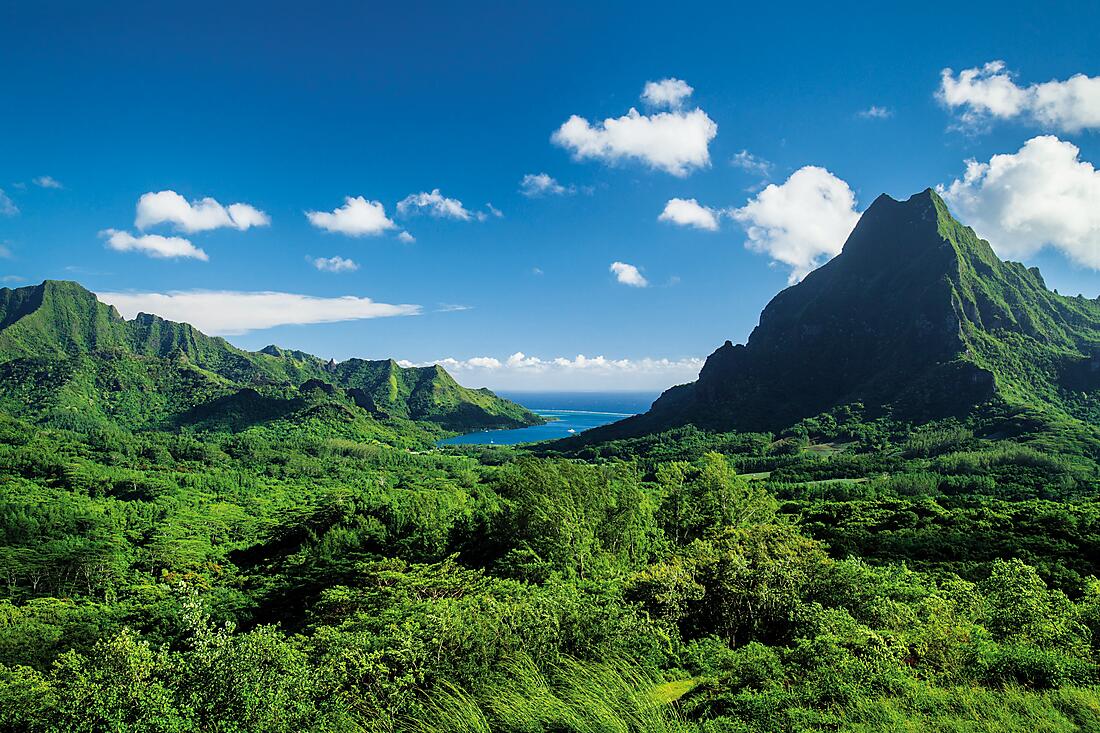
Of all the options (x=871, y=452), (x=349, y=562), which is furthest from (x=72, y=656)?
(x=871, y=452)

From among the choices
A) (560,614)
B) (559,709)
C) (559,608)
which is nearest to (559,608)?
(559,608)

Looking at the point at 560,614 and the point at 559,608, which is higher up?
the point at 559,608

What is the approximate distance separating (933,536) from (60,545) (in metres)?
96.2

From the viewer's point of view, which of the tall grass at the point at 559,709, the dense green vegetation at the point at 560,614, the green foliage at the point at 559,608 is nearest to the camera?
the tall grass at the point at 559,709

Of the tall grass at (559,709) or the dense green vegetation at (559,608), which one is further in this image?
the dense green vegetation at (559,608)

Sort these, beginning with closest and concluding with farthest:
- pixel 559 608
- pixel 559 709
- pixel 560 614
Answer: pixel 559 709 < pixel 560 614 < pixel 559 608

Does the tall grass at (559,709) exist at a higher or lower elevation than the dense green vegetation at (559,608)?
Answer: higher

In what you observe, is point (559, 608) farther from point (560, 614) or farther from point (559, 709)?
point (559, 709)

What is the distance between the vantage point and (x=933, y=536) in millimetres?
47719

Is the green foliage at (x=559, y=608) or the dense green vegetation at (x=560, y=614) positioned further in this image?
the green foliage at (x=559, y=608)

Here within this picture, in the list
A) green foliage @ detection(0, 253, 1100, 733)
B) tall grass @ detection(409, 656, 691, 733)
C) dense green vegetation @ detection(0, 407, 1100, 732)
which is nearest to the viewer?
tall grass @ detection(409, 656, 691, 733)

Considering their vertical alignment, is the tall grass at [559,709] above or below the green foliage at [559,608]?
above

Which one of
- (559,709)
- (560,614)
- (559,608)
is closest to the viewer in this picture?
(559,709)

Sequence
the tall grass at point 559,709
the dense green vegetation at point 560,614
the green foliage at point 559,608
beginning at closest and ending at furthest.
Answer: the tall grass at point 559,709 < the dense green vegetation at point 560,614 < the green foliage at point 559,608
